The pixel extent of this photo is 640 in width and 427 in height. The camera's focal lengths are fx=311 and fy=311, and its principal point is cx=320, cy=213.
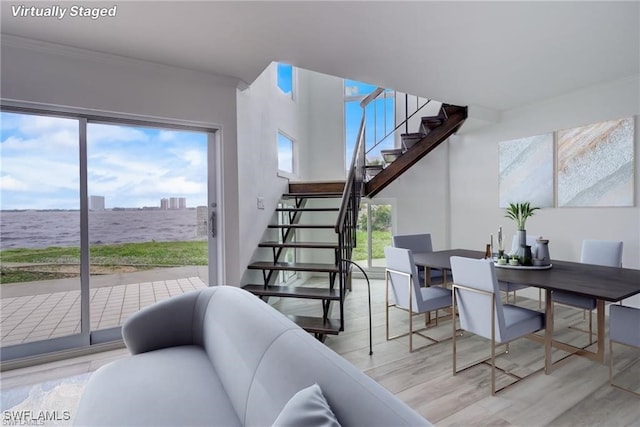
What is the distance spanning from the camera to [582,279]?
221 cm

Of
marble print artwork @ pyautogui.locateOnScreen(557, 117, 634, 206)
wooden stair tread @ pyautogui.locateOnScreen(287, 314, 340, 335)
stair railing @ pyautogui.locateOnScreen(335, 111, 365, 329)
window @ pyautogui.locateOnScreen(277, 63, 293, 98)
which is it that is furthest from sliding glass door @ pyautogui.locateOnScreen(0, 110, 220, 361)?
marble print artwork @ pyautogui.locateOnScreen(557, 117, 634, 206)

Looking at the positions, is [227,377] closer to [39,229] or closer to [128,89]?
[39,229]

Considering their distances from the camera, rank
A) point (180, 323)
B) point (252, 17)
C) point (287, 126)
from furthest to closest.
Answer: point (287, 126)
point (252, 17)
point (180, 323)

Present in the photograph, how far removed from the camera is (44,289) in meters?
2.62

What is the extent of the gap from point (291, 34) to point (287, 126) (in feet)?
9.51

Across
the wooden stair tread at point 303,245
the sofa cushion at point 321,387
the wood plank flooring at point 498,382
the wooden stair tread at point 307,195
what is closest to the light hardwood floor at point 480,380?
the wood plank flooring at point 498,382

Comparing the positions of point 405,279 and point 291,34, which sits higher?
point 291,34

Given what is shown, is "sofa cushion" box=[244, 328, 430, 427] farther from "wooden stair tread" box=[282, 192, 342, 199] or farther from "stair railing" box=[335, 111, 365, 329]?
"wooden stair tread" box=[282, 192, 342, 199]

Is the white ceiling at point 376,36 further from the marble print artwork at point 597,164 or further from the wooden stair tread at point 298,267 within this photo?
the wooden stair tread at point 298,267

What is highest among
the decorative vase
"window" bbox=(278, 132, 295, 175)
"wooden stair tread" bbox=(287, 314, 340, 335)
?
"window" bbox=(278, 132, 295, 175)

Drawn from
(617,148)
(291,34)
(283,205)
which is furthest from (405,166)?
Result: (291,34)

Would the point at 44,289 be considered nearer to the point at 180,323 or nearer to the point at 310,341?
the point at 180,323

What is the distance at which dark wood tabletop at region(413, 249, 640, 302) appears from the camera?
1870 millimetres

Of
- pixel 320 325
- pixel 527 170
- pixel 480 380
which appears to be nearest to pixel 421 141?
pixel 527 170
